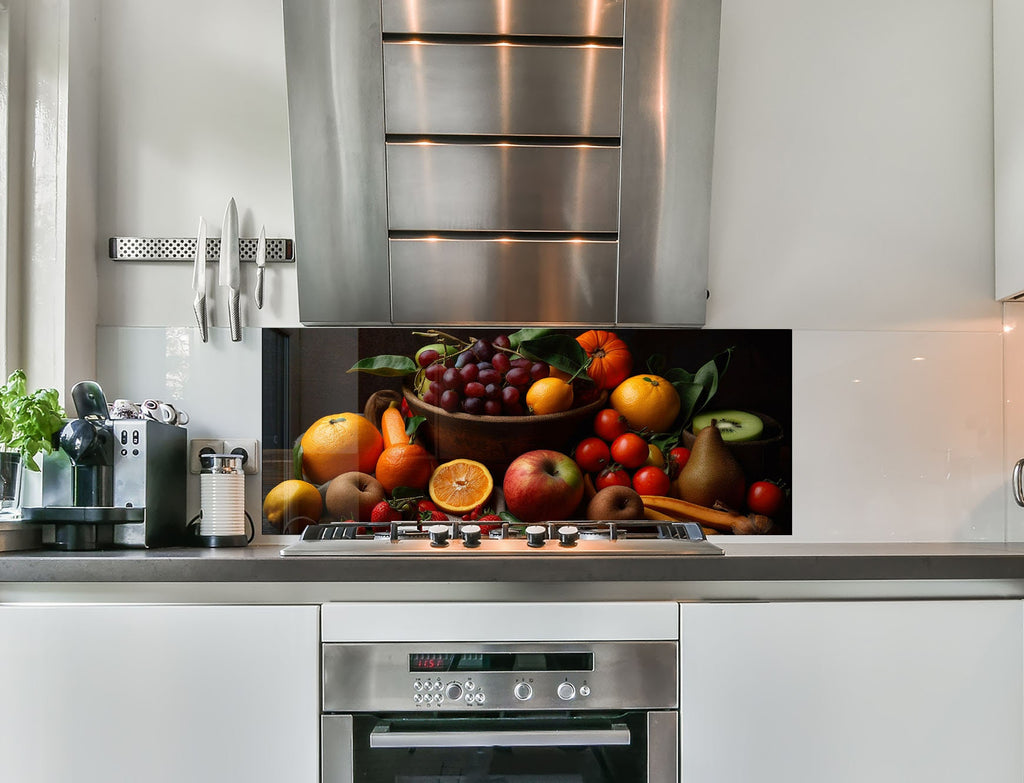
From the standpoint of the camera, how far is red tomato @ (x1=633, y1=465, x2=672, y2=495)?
1.98 m

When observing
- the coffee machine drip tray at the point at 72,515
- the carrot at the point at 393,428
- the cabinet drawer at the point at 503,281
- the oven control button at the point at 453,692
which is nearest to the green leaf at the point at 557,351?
the cabinet drawer at the point at 503,281

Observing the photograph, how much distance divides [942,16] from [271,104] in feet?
5.20

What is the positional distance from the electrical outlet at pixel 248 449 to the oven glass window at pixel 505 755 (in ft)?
2.39

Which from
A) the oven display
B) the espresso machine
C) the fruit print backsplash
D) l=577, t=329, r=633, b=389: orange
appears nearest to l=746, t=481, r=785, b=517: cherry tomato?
the fruit print backsplash

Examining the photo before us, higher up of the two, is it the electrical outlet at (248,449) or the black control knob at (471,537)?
the electrical outlet at (248,449)

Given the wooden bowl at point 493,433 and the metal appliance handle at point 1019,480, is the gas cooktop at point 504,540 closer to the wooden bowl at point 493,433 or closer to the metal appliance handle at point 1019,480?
the wooden bowl at point 493,433

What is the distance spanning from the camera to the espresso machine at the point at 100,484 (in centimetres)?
160

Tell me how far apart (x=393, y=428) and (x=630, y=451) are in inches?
22.1

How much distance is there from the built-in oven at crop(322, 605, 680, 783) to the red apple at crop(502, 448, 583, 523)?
0.53m

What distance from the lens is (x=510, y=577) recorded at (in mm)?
1438

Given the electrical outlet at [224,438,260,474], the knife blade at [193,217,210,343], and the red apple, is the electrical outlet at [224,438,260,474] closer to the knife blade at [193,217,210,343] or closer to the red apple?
the knife blade at [193,217,210,343]

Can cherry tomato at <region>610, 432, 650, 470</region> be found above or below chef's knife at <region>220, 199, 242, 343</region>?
below

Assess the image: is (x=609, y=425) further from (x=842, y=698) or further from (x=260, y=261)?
(x=260, y=261)

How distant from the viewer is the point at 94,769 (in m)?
1.42
